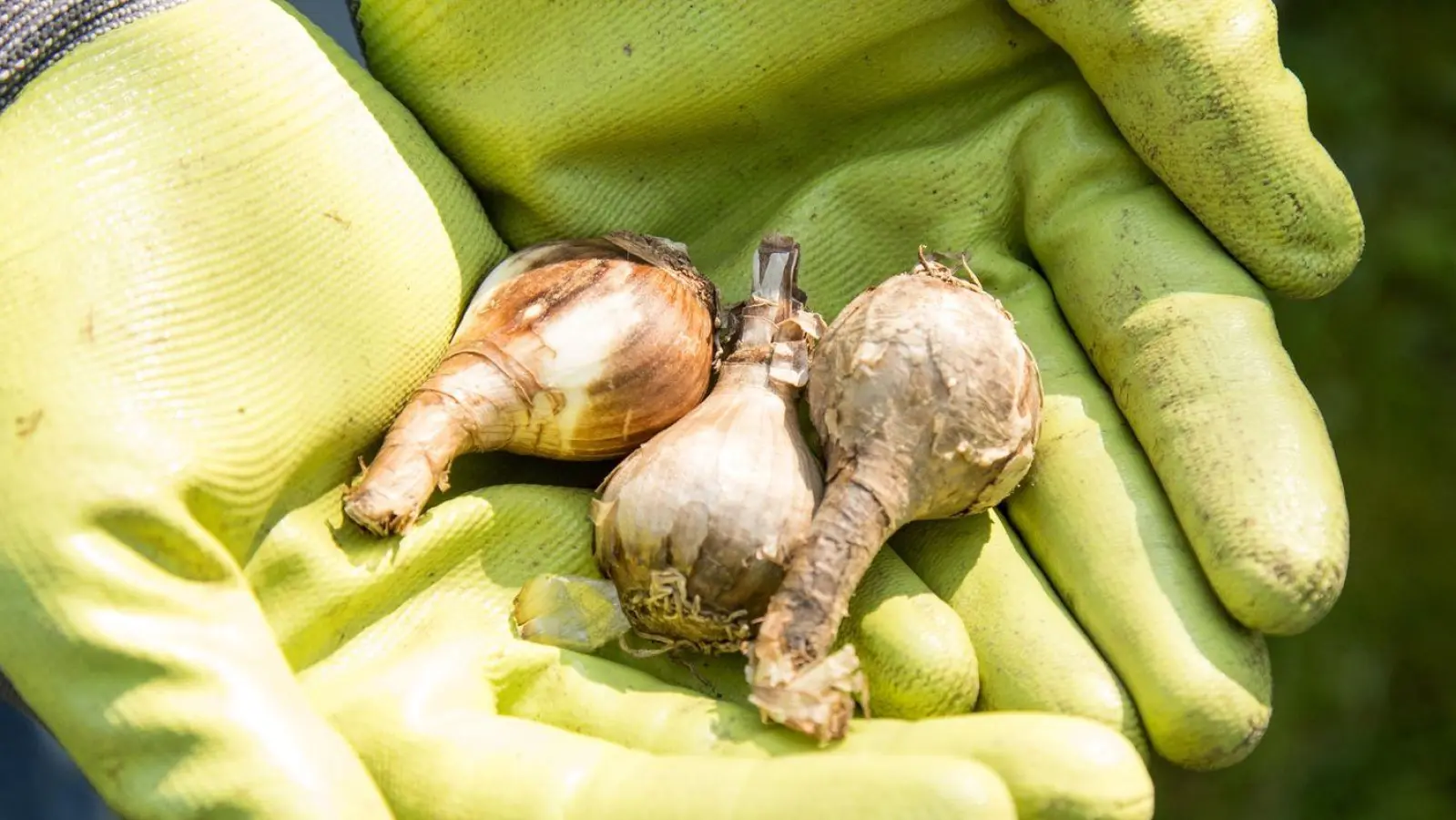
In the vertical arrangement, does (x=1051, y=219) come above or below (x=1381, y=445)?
above

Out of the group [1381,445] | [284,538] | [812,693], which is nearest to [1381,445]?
[1381,445]

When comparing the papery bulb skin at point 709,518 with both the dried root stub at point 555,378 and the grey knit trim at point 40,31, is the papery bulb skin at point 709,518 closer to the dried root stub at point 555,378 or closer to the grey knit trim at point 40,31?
the dried root stub at point 555,378

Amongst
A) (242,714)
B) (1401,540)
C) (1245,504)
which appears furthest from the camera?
(1401,540)

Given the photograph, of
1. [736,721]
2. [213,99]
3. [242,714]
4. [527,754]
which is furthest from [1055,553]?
[213,99]

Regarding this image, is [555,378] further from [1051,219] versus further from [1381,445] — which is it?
[1381,445]

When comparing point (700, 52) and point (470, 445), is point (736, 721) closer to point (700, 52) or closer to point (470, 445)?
point (470, 445)

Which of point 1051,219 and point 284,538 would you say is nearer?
point 284,538

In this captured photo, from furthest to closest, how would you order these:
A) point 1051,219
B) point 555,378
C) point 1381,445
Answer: point 1381,445 → point 1051,219 → point 555,378
